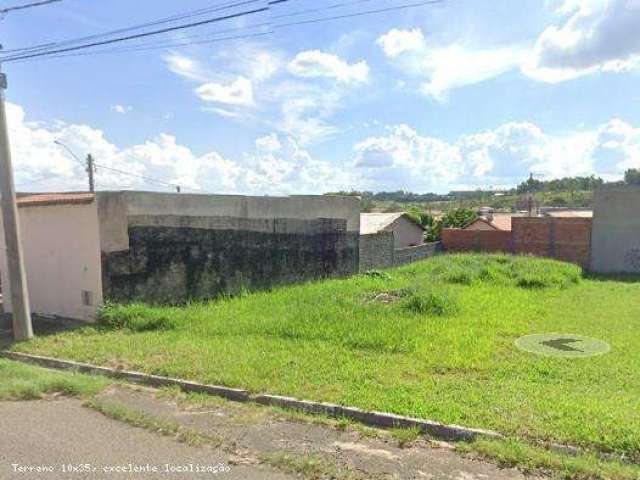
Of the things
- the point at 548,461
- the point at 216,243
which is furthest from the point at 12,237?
the point at 548,461

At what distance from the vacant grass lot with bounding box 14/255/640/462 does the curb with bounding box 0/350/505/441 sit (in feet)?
0.44

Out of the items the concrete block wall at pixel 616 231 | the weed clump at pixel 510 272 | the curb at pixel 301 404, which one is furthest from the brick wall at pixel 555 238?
the curb at pixel 301 404

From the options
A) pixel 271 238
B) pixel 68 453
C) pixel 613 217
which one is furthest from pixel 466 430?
pixel 613 217

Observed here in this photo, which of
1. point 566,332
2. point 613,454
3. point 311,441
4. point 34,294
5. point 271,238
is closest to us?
point 613,454

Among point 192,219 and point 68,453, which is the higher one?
point 192,219

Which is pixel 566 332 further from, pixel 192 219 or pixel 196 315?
pixel 192 219

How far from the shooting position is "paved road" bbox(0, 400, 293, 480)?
3.62 meters

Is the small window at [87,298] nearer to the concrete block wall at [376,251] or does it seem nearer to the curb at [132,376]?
the curb at [132,376]

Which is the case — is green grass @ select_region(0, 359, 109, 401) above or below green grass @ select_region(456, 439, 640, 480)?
below

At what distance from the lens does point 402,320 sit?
8.42 m

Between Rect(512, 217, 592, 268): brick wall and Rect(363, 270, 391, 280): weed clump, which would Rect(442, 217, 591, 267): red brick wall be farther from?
Rect(363, 270, 391, 280): weed clump

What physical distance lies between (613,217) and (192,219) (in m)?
15.7

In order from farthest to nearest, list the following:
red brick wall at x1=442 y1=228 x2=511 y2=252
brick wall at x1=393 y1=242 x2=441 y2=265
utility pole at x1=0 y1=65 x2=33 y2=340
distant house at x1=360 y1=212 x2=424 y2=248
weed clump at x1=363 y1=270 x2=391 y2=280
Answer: distant house at x1=360 y1=212 x2=424 y2=248, red brick wall at x1=442 y1=228 x2=511 y2=252, brick wall at x1=393 y1=242 x2=441 y2=265, weed clump at x1=363 y1=270 x2=391 y2=280, utility pole at x1=0 y1=65 x2=33 y2=340

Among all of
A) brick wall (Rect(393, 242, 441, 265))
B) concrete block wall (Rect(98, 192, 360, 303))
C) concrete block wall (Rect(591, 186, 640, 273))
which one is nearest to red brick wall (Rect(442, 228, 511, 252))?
brick wall (Rect(393, 242, 441, 265))
